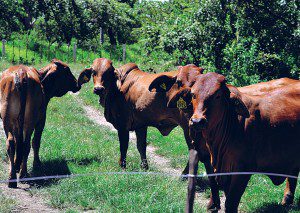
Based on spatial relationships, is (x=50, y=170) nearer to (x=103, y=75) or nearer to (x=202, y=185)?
(x=103, y=75)

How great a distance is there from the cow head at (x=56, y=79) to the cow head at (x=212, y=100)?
13.3ft

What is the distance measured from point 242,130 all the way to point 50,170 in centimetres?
361

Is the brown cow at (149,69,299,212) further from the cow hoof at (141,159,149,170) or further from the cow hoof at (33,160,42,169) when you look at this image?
the cow hoof at (33,160,42,169)

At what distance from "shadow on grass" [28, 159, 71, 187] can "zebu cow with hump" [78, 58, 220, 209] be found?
3.20 ft

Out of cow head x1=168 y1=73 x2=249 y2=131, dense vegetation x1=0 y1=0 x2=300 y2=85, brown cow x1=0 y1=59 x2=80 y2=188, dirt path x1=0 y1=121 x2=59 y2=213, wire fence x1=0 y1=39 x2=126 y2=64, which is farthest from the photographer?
wire fence x1=0 y1=39 x2=126 y2=64

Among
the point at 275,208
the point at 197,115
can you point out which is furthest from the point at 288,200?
the point at 197,115

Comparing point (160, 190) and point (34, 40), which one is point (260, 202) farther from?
point (34, 40)

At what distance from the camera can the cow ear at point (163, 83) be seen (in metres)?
7.91

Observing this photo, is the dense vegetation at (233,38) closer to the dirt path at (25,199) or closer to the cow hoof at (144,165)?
the cow hoof at (144,165)

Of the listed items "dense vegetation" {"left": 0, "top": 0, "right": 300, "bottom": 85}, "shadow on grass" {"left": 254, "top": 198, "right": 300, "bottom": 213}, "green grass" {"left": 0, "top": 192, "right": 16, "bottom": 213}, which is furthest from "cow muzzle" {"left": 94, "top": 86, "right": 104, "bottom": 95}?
"dense vegetation" {"left": 0, "top": 0, "right": 300, "bottom": 85}

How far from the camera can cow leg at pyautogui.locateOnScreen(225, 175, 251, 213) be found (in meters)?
5.85

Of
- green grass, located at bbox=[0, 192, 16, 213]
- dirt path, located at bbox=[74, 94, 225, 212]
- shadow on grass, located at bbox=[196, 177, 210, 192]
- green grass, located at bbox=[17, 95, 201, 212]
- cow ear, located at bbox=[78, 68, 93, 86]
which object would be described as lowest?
dirt path, located at bbox=[74, 94, 225, 212]

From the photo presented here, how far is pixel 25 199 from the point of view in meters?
7.02

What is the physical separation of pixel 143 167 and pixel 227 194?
2878 millimetres
